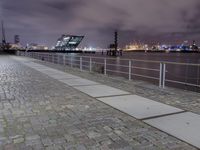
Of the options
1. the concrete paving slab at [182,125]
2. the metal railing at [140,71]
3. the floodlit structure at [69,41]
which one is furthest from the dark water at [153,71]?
the floodlit structure at [69,41]

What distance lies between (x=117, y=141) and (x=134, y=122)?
84cm

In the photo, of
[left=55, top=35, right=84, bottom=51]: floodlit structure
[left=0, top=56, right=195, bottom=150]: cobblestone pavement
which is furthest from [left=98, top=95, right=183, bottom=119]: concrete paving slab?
[left=55, top=35, right=84, bottom=51]: floodlit structure

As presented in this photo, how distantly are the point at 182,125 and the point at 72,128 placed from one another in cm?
173

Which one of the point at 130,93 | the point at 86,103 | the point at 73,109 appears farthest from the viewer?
the point at 130,93

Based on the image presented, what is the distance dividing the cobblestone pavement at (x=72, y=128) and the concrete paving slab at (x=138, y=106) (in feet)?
0.75

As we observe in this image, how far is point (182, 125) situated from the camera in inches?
135

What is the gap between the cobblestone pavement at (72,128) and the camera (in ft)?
8.88

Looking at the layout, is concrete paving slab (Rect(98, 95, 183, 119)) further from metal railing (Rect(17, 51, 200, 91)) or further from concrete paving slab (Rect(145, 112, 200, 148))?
metal railing (Rect(17, 51, 200, 91))

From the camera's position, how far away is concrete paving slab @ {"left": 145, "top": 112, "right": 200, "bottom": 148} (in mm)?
2961

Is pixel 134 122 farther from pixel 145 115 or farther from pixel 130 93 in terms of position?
pixel 130 93

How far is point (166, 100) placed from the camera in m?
5.11

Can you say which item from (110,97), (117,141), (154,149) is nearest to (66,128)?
(117,141)

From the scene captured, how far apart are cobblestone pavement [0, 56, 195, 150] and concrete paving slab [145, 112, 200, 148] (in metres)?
0.15

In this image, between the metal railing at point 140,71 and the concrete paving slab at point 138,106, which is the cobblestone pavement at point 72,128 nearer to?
the concrete paving slab at point 138,106
